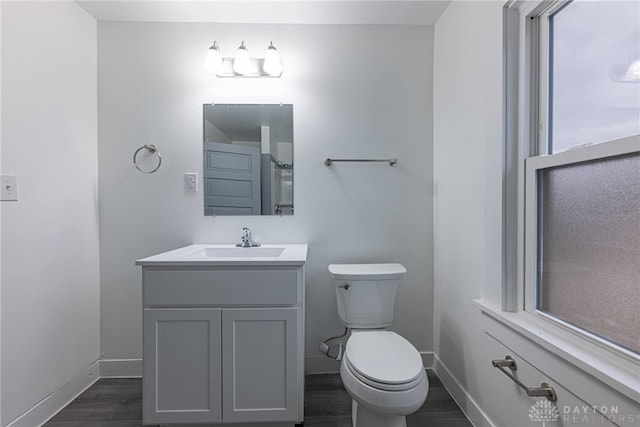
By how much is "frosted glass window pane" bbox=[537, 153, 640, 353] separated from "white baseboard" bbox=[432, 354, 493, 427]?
623 millimetres

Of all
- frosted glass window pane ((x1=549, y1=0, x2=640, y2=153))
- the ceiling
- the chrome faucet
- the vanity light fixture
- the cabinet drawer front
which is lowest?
the cabinet drawer front

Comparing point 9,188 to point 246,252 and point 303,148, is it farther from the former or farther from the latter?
point 303,148

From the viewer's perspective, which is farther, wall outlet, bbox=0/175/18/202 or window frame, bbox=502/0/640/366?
wall outlet, bbox=0/175/18/202

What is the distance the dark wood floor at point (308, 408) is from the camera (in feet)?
4.86

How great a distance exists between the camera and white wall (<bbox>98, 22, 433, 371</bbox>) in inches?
72.7

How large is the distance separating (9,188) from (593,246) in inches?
87.4

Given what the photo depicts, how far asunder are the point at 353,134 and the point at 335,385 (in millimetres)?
1515

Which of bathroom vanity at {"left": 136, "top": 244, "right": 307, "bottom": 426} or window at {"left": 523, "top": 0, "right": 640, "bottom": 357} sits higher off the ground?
window at {"left": 523, "top": 0, "right": 640, "bottom": 357}

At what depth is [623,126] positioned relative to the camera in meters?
0.84

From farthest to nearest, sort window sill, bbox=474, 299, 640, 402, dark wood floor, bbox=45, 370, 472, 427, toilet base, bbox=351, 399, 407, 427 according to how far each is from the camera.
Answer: dark wood floor, bbox=45, 370, 472, 427
toilet base, bbox=351, 399, 407, 427
window sill, bbox=474, 299, 640, 402

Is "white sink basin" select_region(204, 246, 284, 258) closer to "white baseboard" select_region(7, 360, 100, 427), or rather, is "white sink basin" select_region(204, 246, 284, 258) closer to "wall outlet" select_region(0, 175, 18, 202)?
"wall outlet" select_region(0, 175, 18, 202)

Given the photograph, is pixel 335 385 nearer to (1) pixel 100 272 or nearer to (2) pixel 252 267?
(2) pixel 252 267

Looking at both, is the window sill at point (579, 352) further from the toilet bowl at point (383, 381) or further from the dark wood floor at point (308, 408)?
the dark wood floor at point (308, 408)

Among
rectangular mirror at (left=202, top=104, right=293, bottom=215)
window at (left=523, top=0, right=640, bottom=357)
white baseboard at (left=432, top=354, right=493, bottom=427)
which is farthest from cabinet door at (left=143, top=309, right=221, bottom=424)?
window at (left=523, top=0, right=640, bottom=357)
